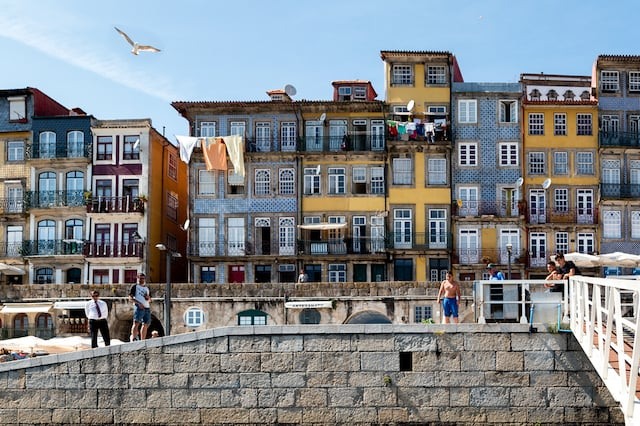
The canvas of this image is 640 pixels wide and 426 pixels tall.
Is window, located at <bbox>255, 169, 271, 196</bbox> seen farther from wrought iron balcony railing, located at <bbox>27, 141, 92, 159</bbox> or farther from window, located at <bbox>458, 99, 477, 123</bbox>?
window, located at <bbox>458, 99, 477, 123</bbox>

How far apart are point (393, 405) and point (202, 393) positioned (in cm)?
364

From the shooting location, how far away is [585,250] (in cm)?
4738

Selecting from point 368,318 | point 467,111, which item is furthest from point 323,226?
point 467,111

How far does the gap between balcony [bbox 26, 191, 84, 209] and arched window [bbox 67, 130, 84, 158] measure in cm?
177

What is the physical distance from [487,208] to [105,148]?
701 inches

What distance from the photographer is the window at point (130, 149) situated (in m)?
48.5

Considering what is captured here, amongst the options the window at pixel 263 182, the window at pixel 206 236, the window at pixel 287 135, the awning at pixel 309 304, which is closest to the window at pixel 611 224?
the window at pixel 287 135

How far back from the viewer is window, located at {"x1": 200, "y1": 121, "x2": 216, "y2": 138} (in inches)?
1913

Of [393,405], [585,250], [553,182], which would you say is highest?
[553,182]

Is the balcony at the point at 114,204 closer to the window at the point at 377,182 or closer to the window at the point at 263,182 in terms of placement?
the window at the point at 263,182

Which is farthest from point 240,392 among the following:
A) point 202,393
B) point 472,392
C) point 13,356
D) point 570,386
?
point 13,356

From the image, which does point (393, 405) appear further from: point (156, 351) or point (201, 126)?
point (201, 126)

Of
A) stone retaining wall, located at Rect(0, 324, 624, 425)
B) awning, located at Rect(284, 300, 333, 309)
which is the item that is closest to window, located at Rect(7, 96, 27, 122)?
awning, located at Rect(284, 300, 333, 309)

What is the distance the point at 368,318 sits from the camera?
132 feet
